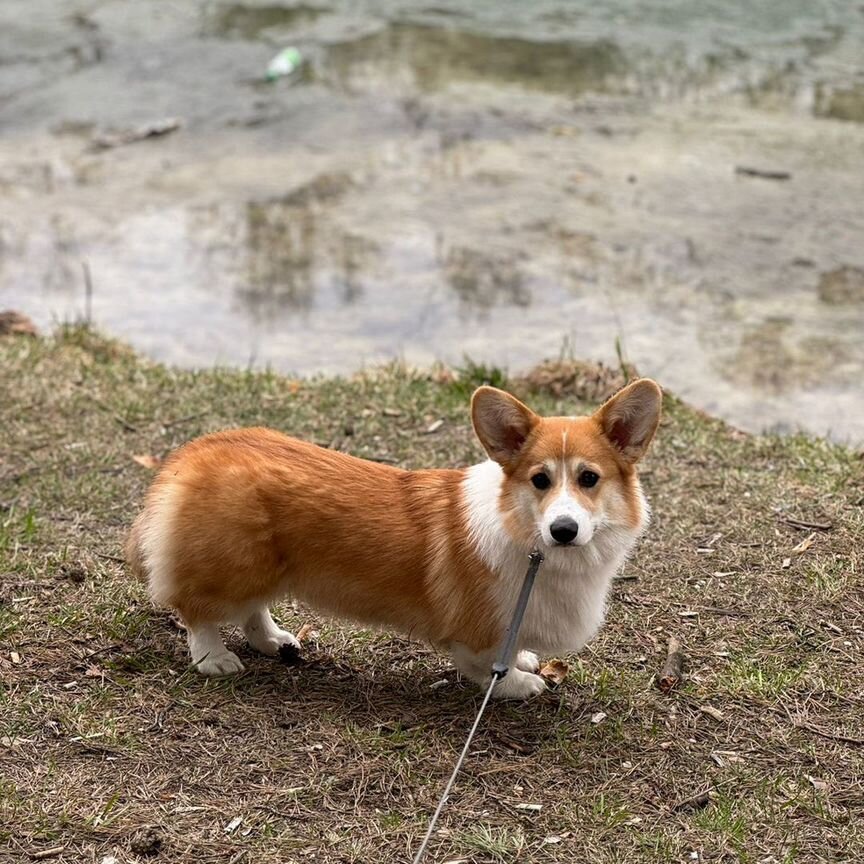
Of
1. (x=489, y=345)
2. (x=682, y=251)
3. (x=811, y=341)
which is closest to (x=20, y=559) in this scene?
(x=489, y=345)

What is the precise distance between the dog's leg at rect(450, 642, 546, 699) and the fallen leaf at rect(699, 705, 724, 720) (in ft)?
1.54

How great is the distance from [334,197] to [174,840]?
20.1 feet

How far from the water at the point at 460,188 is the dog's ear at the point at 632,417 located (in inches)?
117

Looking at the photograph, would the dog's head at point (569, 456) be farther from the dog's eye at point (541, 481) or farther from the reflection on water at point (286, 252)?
the reflection on water at point (286, 252)

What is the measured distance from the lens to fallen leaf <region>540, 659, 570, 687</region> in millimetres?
4105

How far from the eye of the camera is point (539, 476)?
3.56m

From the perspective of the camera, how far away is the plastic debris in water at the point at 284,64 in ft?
34.8

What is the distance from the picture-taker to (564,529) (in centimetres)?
341

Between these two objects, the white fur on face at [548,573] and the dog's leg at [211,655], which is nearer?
the white fur on face at [548,573]

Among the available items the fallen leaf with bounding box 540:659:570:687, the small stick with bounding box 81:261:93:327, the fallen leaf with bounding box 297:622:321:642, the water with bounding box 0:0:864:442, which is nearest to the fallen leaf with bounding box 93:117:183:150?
the water with bounding box 0:0:864:442

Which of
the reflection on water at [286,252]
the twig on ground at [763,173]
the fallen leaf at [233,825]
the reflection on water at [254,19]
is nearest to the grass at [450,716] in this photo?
the fallen leaf at [233,825]

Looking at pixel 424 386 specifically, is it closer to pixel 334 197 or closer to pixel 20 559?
pixel 20 559

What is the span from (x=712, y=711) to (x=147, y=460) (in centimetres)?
258

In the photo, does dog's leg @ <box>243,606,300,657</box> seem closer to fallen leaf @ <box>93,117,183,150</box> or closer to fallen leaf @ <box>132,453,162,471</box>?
fallen leaf @ <box>132,453,162,471</box>
